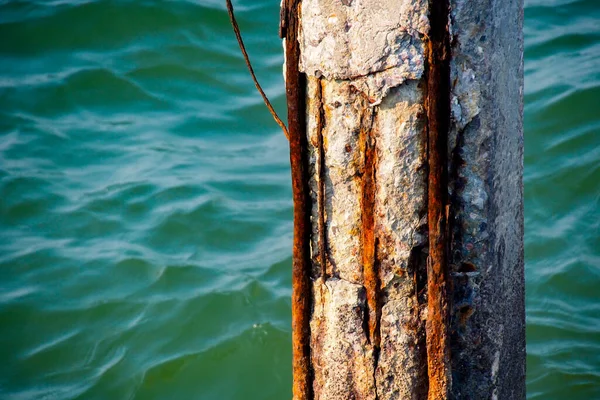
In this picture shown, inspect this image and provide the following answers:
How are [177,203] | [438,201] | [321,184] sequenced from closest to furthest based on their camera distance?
[438,201], [321,184], [177,203]

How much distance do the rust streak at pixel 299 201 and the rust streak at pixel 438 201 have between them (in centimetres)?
31

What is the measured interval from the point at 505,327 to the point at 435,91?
653 millimetres

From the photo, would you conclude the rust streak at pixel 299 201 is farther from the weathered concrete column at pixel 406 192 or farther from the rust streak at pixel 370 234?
the rust streak at pixel 370 234

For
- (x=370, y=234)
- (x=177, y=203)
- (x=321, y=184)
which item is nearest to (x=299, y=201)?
(x=321, y=184)

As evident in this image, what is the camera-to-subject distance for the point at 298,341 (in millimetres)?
1946

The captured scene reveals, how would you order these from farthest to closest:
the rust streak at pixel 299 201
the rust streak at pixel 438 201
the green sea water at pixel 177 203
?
the green sea water at pixel 177 203
the rust streak at pixel 299 201
the rust streak at pixel 438 201

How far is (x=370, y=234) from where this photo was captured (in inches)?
70.2

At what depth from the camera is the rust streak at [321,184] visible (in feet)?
5.85

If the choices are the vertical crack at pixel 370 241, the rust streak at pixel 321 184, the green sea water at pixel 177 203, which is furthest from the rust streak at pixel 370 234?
the green sea water at pixel 177 203

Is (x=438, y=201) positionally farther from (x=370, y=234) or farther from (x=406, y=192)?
(x=370, y=234)

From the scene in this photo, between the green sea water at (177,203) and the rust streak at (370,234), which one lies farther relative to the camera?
the green sea water at (177,203)

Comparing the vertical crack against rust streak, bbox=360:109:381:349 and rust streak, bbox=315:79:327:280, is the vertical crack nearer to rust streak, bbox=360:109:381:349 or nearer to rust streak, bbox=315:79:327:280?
rust streak, bbox=360:109:381:349

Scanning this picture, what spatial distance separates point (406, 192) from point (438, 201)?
8cm

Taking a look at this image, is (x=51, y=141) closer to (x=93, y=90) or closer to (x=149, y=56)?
(x=93, y=90)
